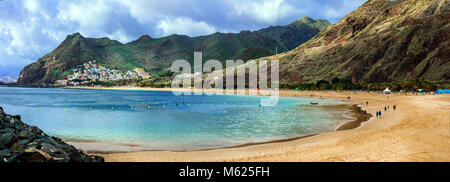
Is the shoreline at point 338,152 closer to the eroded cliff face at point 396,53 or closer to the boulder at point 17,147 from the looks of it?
the boulder at point 17,147

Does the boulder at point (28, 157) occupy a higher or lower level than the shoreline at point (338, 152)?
higher

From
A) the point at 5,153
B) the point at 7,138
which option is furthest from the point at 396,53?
the point at 5,153

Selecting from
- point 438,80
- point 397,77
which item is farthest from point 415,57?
point 438,80

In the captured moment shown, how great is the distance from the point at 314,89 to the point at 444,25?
99.5 meters

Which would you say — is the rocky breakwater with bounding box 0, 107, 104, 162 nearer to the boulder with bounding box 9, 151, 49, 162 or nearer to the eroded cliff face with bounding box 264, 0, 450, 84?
the boulder with bounding box 9, 151, 49, 162

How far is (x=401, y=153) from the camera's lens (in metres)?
14.5

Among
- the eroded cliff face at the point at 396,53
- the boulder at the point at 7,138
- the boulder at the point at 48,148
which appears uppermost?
the eroded cliff face at the point at 396,53

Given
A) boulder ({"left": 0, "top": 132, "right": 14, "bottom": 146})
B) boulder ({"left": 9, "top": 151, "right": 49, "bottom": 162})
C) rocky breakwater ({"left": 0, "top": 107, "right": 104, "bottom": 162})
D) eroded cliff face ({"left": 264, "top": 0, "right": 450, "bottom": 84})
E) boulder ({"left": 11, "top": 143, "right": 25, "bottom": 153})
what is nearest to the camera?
boulder ({"left": 9, "top": 151, "right": 49, "bottom": 162})

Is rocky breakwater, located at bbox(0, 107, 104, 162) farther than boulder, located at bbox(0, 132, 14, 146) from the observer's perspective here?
No

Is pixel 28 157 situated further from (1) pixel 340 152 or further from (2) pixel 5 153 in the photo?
(1) pixel 340 152

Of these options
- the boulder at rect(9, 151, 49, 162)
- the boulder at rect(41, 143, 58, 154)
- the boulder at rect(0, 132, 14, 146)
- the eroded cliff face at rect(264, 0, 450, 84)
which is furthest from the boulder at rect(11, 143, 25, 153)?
the eroded cliff face at rect(264, 0, 450, 84)

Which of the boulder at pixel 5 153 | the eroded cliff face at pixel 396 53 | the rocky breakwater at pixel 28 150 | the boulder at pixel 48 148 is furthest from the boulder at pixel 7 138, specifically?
the eroded cliff face at pixel 396 53

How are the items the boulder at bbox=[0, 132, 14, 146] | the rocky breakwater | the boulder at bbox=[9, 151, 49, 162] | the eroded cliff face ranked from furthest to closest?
the eroded cliff face
the boulder at bbox=[0, 132, 14, 146]
the rocky breakwater
the boulder at bbox=[9, 151, 49, 162]

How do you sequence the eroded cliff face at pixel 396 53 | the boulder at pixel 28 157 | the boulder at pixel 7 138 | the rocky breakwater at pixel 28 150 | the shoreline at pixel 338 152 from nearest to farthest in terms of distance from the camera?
the boulder at pixel 28 157 < the rocky breakwater at pixel 28 150 < the boulder at pixel 7 138 < the shoreline at pixel 338 152 < the eroded cliff face at pixel 396 53
